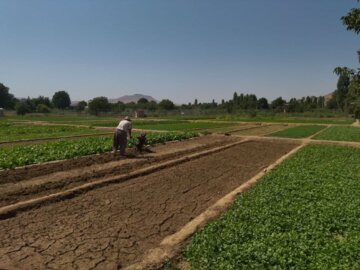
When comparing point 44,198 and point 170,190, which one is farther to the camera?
point 170,190

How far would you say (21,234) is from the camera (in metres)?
5.99

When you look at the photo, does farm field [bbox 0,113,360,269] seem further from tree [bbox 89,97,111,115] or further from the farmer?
tree [bbox 89,97,111,115]

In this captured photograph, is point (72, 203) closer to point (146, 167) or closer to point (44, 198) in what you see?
point (44, 198)

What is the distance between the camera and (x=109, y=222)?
6688 mm

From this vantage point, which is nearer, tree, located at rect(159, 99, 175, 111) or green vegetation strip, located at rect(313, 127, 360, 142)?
green vegetation strip, located at rect(313, 127, 360, 142)

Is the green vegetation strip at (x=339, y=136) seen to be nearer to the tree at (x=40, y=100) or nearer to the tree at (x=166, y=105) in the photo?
the tree at (x=166, y=105)

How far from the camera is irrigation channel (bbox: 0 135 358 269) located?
207 inches

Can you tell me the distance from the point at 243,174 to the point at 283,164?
2.32 metres

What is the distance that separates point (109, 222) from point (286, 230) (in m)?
3.42

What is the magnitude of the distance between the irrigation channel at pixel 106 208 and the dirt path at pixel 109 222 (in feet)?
0.05

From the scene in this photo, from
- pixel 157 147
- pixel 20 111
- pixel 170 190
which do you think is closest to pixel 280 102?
pixel 20 111

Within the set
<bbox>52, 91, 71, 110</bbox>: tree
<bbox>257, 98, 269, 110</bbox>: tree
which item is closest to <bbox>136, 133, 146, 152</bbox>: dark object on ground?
<bbox>257, 98, 269, 110</bbox>: tree

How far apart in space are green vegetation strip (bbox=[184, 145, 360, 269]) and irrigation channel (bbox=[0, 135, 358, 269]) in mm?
545

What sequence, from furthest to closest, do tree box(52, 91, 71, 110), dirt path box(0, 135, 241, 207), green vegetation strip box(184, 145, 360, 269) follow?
1. tree box(52, 91, 71, 110)
2. dirt path box(0, 135, 241, 207)
3. green vegetation strip box(184, 145, 360, 269)
